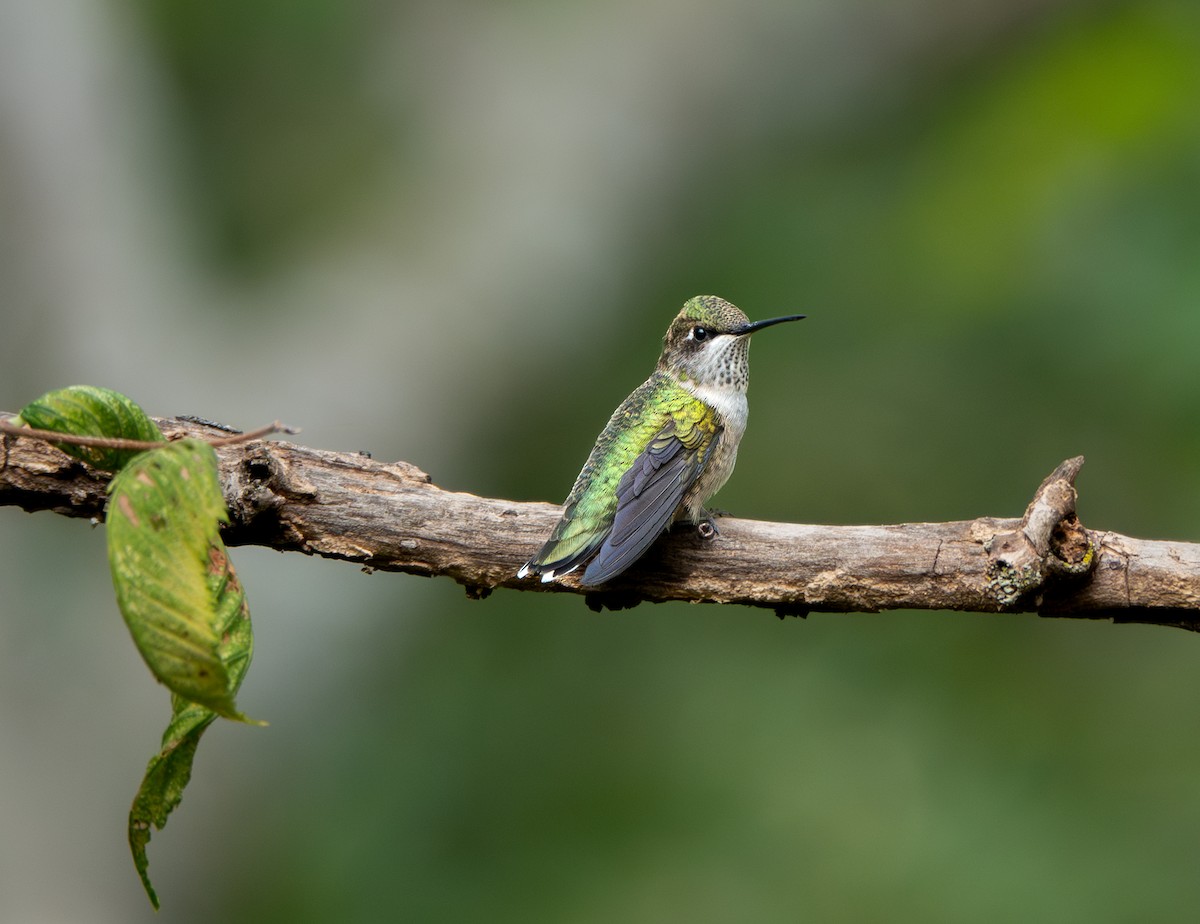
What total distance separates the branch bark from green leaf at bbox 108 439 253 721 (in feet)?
4.16

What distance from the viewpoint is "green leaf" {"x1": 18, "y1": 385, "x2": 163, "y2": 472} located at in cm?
241

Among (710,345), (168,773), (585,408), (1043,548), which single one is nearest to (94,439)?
(168,773)

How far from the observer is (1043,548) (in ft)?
10.7

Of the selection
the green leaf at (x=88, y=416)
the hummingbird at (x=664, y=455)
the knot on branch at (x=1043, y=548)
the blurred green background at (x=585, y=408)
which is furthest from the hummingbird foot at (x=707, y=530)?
the blurred green background at (x=585, y=408)

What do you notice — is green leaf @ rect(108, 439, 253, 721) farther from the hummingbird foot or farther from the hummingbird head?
the hummingbird head

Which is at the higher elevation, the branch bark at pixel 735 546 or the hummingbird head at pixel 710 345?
the hummingbird head at pixel 710 345

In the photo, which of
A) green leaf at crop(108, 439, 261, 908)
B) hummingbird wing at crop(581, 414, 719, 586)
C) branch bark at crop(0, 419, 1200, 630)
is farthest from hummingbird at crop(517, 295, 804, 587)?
green leaf at crop(108, 439, 261, 908)

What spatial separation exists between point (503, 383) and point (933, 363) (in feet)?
11.2

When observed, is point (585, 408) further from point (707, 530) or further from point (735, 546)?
point (735, 546)

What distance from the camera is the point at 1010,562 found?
3277 millimetres

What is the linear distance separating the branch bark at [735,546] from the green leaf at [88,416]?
0.80 metres

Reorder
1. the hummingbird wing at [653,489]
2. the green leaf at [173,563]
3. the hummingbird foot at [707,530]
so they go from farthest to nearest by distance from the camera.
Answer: the hummingbird foot at [707,530] → the hummingbird wing at [653,489] → the green leaf at [173,563]

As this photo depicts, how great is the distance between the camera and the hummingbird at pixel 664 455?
3.65 m

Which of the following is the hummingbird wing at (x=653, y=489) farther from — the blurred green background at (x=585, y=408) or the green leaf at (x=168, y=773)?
the blurred green background at (x=585, y=408)
